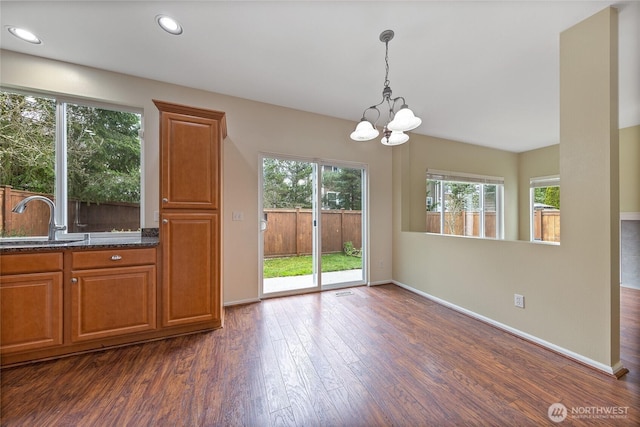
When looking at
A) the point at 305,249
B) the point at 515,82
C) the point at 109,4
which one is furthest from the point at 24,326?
the point at 515,82

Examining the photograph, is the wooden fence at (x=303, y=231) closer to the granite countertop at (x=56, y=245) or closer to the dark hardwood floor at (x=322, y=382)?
the dark hardwood floor at (x=322, y=382)

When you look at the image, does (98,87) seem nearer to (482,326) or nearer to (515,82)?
(515,82)

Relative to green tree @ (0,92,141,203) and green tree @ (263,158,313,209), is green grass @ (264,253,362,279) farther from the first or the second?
green tree @ (0,92,141,203)

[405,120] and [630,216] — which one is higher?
[405,120]

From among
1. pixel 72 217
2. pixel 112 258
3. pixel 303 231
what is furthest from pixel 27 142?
pixel 303 231

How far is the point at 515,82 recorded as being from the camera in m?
2.61

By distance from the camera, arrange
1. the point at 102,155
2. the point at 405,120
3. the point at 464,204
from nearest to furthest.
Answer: the point at 405,120
the point at 102,155
the point at 464,204

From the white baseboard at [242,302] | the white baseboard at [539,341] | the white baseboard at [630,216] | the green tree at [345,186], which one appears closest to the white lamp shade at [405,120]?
the green tree at [345,186]

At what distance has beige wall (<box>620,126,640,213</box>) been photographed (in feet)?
12.1

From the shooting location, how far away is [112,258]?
6.53ft

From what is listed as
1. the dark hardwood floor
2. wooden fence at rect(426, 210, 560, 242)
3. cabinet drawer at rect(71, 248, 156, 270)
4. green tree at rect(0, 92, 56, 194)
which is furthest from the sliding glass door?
green tree at rect(0, 92, 56, 194)

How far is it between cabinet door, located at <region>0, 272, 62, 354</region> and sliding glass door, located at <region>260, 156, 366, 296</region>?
1.83 meters

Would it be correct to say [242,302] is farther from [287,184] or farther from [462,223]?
[462,223]

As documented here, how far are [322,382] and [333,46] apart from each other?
2594 mm
